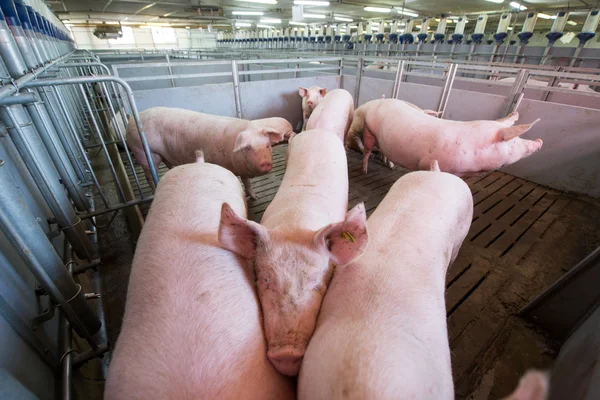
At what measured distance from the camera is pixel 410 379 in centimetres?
101

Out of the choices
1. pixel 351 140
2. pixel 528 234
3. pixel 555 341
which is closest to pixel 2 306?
pixel 555 341

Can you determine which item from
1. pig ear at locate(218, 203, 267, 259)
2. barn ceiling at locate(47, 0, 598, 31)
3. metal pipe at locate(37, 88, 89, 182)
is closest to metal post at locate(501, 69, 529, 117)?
pig ear at locate(218, 203, 267, 259)

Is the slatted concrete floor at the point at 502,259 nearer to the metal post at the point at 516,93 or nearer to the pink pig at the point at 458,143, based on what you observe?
the pink pig at the point at 458,143

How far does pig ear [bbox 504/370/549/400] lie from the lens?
3.01ft

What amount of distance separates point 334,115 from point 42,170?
12.7ft

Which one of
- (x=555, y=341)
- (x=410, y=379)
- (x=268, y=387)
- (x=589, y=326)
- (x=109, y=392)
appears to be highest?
(x=410, y=379)

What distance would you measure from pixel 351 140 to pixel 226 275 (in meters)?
4.92

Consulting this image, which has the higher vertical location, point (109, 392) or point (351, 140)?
point (109, 392)

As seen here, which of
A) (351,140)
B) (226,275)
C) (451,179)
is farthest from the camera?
(351,140)

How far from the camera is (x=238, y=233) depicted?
157 centimetres

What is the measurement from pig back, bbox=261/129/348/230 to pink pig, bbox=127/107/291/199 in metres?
0.45

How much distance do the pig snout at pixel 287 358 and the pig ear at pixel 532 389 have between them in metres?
0.81

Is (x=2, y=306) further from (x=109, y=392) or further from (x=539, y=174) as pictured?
(x=539, y=174)

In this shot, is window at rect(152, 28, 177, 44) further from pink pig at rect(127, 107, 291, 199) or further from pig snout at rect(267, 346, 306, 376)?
pig snout at rect(267, 346, 306, 376)
